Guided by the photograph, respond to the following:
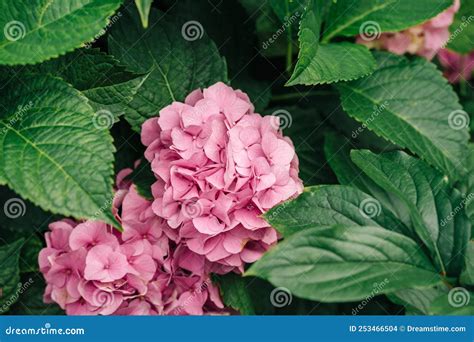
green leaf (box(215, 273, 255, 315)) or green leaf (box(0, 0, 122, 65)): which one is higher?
green leaf (box(0, 0, 122, 65))

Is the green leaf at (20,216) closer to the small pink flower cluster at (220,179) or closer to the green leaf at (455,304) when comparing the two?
the small pink flower cluster at (220,179)

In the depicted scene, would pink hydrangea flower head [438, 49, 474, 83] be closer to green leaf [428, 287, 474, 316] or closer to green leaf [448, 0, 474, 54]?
green leaf [448, 0, 474, 54]

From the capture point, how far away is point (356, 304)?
147cm

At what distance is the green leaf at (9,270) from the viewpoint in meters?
1.29

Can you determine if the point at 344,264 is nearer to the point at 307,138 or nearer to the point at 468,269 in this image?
the point at 468,269

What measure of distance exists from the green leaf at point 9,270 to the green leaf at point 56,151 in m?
0.24

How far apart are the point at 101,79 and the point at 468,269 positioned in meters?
0.70

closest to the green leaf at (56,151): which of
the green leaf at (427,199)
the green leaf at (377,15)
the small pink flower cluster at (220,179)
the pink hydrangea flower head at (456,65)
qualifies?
the small pink flower cluster at (220,179)

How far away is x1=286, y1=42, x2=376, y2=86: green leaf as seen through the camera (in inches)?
47.3

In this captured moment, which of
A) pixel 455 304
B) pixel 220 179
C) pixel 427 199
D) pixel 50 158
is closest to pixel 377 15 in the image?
pixel 427 199

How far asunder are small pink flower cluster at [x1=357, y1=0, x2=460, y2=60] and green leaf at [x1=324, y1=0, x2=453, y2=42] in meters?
0.06

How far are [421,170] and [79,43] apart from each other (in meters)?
0.64

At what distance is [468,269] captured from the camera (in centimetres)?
116

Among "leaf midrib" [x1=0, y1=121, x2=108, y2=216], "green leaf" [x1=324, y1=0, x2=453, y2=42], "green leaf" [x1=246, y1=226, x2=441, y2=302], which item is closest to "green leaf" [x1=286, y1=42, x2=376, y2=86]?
"green leaf" [x1=324, y1=0, x2=453, y2=42]
